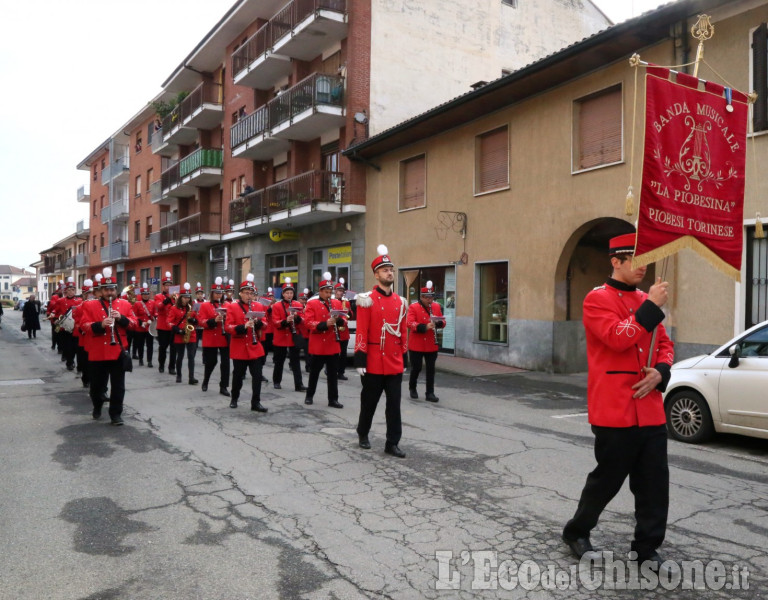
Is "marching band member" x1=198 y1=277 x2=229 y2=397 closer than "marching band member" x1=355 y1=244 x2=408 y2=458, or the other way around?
"marching band member" x1=355 y1=244 x2=408 y2=458

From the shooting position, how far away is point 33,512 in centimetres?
484

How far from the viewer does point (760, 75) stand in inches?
417

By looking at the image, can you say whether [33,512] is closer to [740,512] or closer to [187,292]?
[740,512]

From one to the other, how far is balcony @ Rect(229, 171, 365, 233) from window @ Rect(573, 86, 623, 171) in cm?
866

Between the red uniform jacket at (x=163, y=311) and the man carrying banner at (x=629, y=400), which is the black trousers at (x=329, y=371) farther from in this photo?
the man carrying banner at (x=629, y=400)

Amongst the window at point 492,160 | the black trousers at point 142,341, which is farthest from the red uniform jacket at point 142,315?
the window at point 492,160

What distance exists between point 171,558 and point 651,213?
3.54 meters

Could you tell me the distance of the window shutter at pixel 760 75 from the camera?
10.5m

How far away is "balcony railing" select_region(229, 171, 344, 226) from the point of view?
2147cm

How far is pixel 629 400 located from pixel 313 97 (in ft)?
64.2

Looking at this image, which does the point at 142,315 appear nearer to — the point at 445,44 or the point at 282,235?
the point at 282,235

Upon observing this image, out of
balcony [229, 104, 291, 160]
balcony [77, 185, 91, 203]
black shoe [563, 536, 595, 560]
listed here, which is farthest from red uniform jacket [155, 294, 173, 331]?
balcony [77, 185, 91, 203]

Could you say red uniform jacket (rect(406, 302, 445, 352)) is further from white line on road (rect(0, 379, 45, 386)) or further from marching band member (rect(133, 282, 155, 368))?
white line on road (rect(0, 379, 45, 386))

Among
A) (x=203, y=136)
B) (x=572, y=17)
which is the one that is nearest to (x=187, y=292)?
(x=572, y=17)
